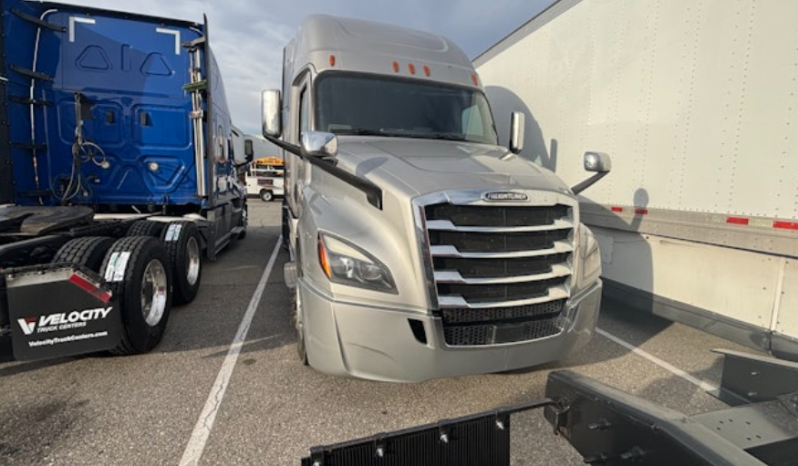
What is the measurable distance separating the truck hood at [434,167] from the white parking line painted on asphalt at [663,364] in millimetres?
2007

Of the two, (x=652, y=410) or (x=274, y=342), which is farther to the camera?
(x=274, y=342)

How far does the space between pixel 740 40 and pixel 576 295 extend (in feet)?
8.21

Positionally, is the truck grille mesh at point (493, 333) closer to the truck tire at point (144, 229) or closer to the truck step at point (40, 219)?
the truck step at point (40, 219)

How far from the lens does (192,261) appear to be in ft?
18.6

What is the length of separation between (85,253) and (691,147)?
5322 mm

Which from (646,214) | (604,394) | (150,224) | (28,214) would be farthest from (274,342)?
(646,214)

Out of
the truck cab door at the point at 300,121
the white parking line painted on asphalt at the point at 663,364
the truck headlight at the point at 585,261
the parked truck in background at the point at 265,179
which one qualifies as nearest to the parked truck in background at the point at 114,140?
the truck cab door at the point at 300,121

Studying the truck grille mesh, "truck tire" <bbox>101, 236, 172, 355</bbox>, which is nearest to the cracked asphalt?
"truck tire" <bbox>101, 236, 172, 355</bbox>

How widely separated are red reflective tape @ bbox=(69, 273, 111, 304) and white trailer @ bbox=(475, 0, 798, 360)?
4.88 meters

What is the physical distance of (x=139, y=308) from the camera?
3484 millimetres

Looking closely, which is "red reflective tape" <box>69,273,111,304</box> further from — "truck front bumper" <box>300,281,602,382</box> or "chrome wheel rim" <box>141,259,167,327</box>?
"truck front bumper" <box>300,281,602,382</box>

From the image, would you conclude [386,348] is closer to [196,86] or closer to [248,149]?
[196,86]

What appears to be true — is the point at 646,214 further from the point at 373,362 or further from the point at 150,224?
the point at 150,224

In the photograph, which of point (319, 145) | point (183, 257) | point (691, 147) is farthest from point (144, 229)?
point (691, 147)
